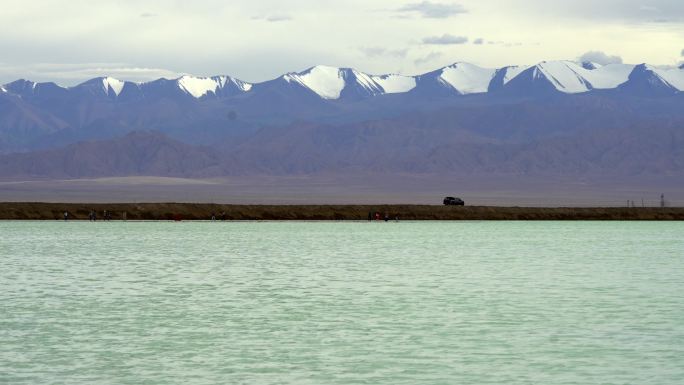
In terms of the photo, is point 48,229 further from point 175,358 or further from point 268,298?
point 175,358

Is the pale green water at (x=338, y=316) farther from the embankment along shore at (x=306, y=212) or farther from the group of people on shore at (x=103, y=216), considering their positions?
the embankment along shore at (x=306, y=212)

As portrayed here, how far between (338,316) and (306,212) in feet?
346

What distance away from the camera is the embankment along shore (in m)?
137

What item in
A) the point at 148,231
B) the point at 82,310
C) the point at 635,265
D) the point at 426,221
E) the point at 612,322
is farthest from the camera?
the point at 426,221

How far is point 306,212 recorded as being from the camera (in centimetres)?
14338

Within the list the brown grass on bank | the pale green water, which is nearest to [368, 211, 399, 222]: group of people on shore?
the brown grass on bank

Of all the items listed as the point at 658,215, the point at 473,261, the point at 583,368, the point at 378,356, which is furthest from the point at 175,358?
the point at 658,215

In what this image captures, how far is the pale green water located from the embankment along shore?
2348 inches

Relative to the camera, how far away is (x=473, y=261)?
67625 millimetres

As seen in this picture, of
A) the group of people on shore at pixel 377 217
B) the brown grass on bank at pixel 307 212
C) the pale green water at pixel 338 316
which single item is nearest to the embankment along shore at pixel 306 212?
the brown grass on bank at pixel 307 212

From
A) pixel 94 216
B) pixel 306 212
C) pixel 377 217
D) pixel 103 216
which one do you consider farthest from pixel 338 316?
pixel 306 212

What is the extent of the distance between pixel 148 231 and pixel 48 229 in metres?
9.16

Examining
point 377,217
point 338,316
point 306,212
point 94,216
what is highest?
point 306,212

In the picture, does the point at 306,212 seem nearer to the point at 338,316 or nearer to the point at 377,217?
the point at 377,217
